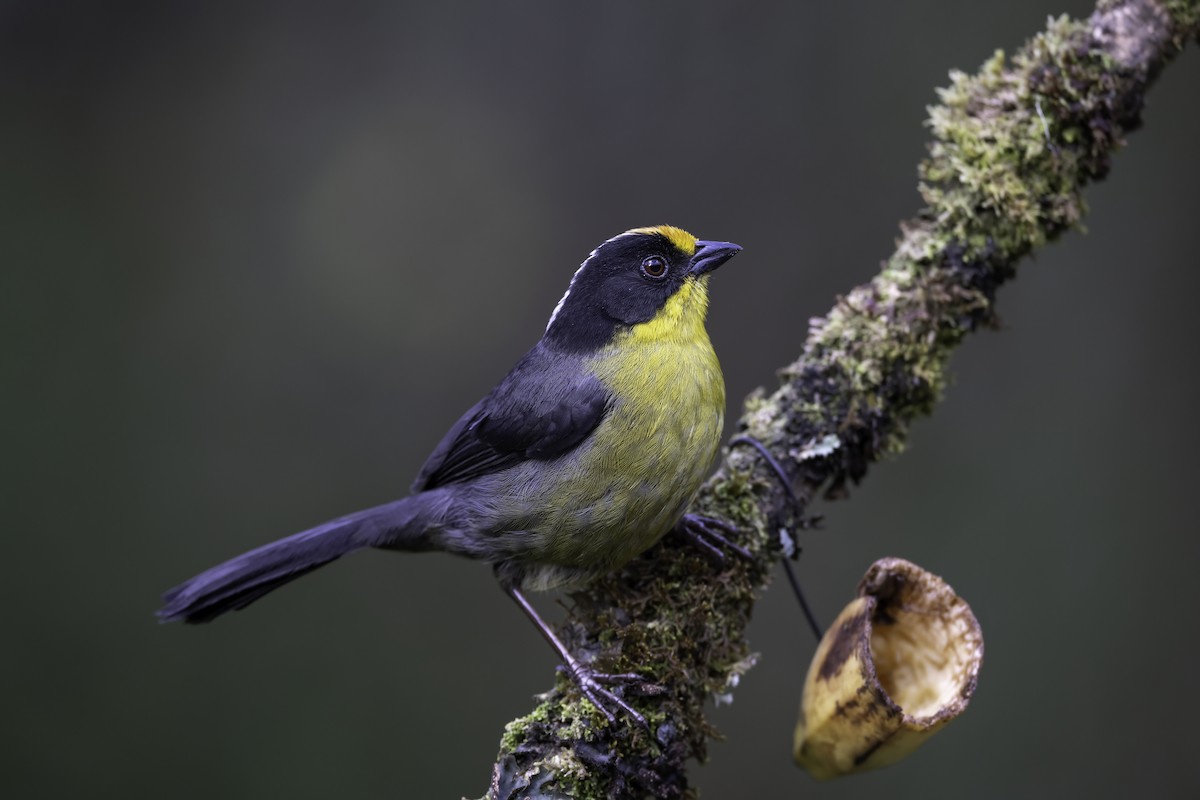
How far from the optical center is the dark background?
551 centimetres

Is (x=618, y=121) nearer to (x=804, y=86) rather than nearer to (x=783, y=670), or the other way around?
(x=804, y=86)

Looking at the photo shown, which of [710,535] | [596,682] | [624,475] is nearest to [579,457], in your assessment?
[624,475]

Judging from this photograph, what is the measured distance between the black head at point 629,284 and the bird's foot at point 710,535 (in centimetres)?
66

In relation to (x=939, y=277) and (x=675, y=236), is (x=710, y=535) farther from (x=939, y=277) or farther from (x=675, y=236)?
(x=939, y=277)

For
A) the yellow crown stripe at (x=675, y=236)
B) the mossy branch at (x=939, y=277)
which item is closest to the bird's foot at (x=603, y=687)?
the mossy branch at (x=939, y=277)

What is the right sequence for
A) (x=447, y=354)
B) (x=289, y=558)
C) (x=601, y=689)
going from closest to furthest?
(x=601, y=689) < (x=289, y=558) < (x=447, y=354)

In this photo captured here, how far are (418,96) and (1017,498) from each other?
4.22 meters

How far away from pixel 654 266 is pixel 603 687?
1447mm

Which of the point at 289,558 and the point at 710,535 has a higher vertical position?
the point at 710,535

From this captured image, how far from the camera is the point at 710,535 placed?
10.6 feet

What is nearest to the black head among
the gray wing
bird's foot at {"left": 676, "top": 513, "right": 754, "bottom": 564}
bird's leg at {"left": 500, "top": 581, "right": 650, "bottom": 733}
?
the gray wing

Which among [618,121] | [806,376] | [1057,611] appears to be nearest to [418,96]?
[618,121]

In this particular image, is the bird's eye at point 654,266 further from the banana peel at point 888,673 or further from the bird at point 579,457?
the banana peel at point 888,673

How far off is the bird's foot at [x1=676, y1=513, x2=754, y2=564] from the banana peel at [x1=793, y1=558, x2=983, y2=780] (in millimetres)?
420
